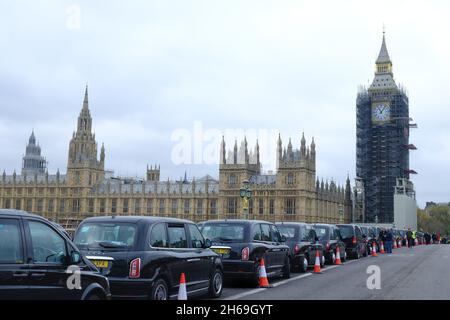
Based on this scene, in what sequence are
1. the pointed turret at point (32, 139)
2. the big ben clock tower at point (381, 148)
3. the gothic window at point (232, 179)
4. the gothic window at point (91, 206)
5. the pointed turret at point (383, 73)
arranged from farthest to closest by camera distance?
the pointed turret at point (32, 139)
the gothic window at point (91, 206)
the pointed turret at point (383, 73)
the gothic window at point (232, 179)
the big ben clock tower at point (381, 148)

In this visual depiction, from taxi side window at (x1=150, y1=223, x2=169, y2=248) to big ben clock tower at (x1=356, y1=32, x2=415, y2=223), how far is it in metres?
88.4

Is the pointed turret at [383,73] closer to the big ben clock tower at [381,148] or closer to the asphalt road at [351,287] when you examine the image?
the big ben clock tower at [381,148]

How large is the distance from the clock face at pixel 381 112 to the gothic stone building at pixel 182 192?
1253 centimetres

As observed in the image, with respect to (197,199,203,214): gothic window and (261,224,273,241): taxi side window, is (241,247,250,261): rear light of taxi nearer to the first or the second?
(261,224,273,241): taxi side window

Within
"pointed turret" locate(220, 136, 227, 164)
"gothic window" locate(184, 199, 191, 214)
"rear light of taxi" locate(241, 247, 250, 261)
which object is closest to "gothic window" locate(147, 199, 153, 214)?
"gothic window" locate(184, 199, 191, 214)

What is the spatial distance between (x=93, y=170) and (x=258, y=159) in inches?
1368

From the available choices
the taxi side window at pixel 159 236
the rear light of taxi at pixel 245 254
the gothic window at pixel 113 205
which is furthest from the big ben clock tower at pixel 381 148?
the taxi side window at pixel 159 236


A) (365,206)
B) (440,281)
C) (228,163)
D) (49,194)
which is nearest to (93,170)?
(49,194)

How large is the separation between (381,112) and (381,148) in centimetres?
690

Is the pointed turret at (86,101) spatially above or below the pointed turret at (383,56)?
below

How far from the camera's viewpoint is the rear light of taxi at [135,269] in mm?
9320

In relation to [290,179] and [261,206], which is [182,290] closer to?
[290,179]

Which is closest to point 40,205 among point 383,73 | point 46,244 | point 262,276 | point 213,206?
point 213,206

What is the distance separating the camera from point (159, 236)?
1023 cm
